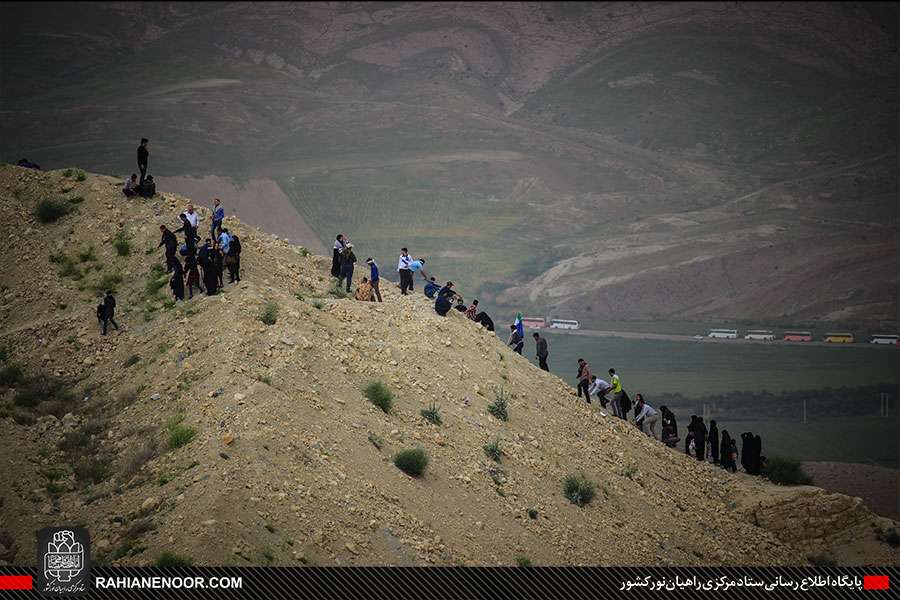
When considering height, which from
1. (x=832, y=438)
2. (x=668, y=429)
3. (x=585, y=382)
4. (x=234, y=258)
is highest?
(x=234, y=258)

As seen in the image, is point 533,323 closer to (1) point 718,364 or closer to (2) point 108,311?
(1) point 718,364

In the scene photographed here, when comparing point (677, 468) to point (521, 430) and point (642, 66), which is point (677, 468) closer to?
point (521, 430)

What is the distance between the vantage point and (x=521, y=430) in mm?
30688

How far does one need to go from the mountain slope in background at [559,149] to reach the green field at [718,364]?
12031mm

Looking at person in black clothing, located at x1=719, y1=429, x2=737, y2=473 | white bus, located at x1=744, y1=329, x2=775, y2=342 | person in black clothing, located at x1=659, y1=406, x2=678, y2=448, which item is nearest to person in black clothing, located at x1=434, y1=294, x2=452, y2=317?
person in black clothing, located at x1=659, y1=406, x2=678, y2=448

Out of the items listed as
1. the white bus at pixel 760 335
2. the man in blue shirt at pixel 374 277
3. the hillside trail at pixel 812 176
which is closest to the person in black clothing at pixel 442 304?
the man in blue shirt at pixel 374 277

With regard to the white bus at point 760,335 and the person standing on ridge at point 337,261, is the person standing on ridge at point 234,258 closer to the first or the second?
the person standing on ridge at point 337,261

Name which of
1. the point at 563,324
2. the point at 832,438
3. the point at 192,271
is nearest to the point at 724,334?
the point at 563,324

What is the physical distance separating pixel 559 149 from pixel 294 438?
484 ft

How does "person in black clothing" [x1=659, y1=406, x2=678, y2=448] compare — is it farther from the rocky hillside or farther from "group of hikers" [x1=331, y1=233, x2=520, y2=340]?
"group of hikers" [x1=331, y1=233, x2=520, y2=340]

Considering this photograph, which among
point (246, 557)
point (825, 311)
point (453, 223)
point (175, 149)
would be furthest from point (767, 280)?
point (246, 557)

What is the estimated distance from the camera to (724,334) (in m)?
112

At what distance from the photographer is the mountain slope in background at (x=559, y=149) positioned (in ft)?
422

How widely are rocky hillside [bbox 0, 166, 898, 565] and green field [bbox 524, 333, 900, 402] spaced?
55106 mm
